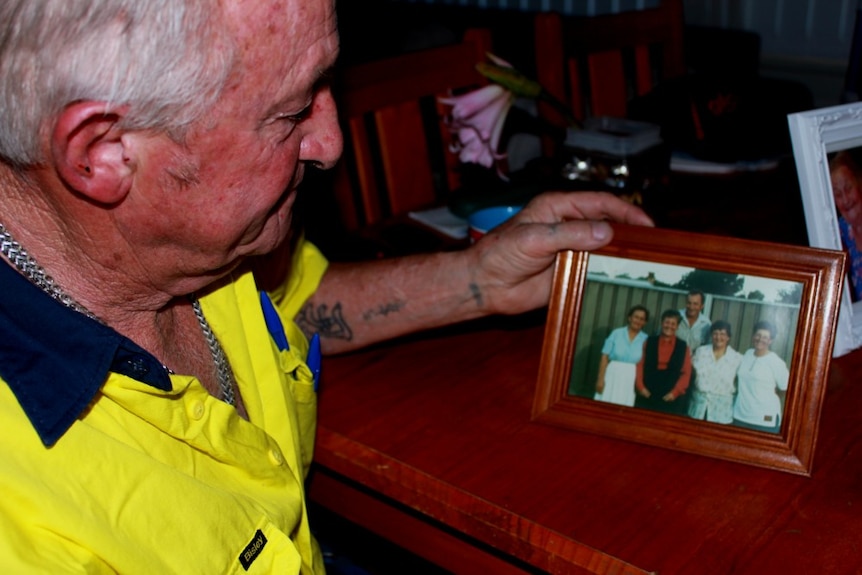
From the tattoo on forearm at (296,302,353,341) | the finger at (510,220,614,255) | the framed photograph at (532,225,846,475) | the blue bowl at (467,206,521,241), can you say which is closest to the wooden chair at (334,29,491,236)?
the blue bowl at (467,206,521,241)

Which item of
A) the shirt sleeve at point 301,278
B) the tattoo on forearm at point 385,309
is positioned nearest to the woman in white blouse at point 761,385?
the tattoo on forearm at point 385,309

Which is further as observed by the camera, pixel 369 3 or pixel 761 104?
pixel 369 3

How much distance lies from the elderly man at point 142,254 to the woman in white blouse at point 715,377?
18.9 inches

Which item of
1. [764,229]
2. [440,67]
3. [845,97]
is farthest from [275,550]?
[845,97]

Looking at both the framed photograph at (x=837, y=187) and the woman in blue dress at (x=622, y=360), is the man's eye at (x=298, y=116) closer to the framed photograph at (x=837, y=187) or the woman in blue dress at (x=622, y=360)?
the woman in blue dress at (x=622, y=360)

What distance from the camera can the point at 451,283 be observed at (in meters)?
1.40

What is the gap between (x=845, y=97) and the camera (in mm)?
2021

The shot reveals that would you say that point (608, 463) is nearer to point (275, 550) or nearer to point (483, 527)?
point (483, 527)

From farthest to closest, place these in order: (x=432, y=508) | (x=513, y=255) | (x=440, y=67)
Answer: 1. (x=440, y=67)
2. (x=513, y=255)
3. (x=432, y=508)

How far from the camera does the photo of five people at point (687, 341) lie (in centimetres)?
111

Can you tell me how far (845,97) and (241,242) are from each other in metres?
1.51

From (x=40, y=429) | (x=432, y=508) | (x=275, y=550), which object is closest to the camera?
(x=40, y=429)

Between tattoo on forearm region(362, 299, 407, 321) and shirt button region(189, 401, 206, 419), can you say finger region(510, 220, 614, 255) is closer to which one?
tattoo on forearm region(362, 299, 407, 321)

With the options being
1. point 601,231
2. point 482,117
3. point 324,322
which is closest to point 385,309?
point 324,322
